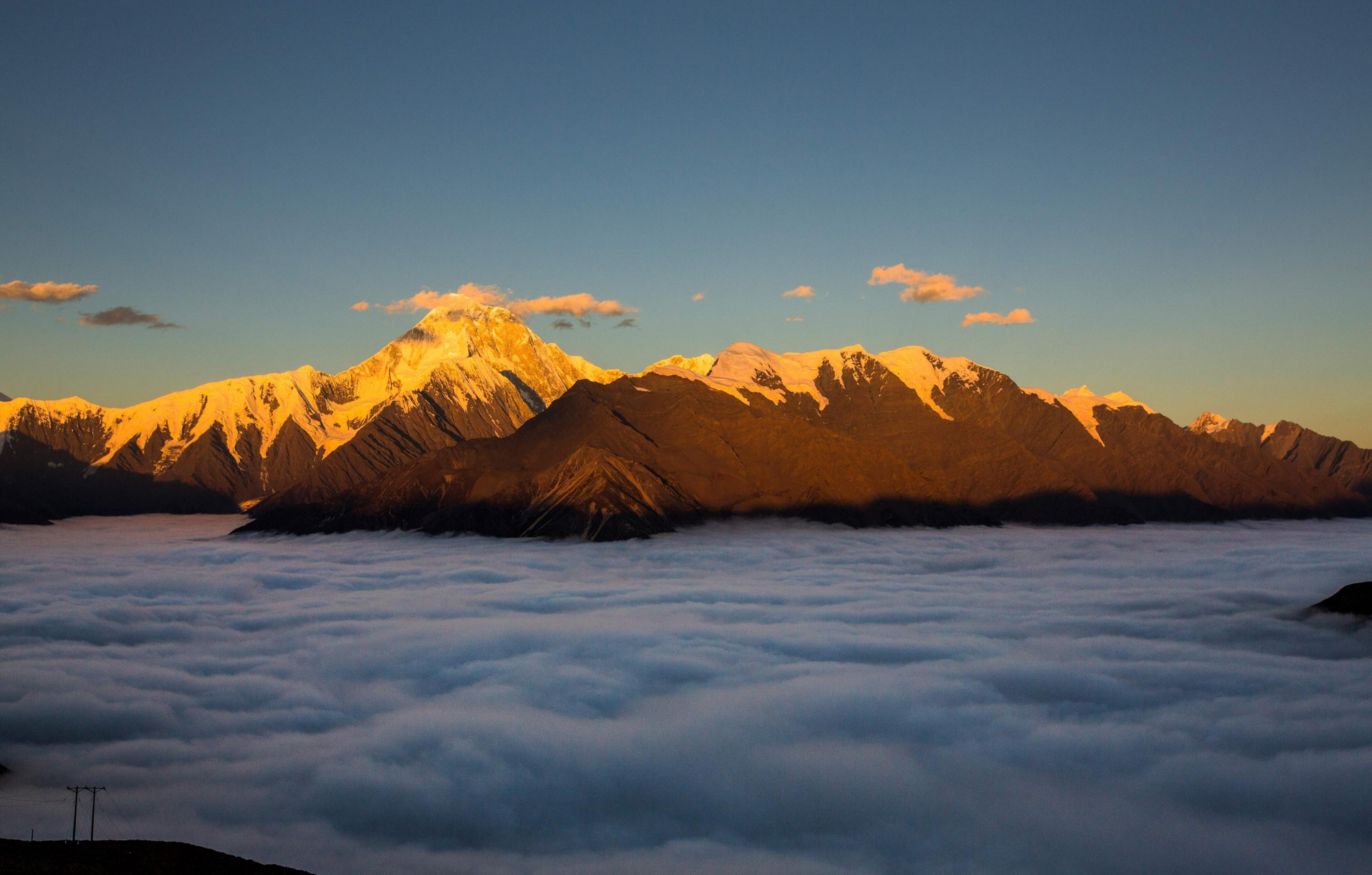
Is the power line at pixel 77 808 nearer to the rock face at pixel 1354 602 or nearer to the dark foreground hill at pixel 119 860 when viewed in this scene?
the dark foreground hill at pixel 119 860

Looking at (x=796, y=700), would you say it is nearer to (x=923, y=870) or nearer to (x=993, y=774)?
(x=993, y=774)

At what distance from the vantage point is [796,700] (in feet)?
531

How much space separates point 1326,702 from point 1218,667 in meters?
27.0

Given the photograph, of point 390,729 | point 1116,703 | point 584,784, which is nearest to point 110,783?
point 390,729

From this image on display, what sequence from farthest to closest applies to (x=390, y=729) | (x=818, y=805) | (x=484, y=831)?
1. (x=390, y=729)
2. (x=818, y=805)
3. (x=484, y=831)

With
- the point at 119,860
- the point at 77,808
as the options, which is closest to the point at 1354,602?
the point at 119,860

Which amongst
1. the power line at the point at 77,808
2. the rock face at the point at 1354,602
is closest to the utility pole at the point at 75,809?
the power line at the point at 77,808

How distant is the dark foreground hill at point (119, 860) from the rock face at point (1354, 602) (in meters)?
193

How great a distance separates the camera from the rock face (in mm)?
179875

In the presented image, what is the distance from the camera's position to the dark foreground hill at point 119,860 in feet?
202

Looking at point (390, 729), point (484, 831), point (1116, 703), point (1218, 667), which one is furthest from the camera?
point (1218, 667)

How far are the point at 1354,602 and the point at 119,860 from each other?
20732 centimetres

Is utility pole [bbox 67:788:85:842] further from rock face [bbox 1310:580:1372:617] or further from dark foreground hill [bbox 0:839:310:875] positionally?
rock face [bbox 1310:580:1372:617]

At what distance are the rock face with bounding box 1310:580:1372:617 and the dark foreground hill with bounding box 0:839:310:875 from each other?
19260cm
